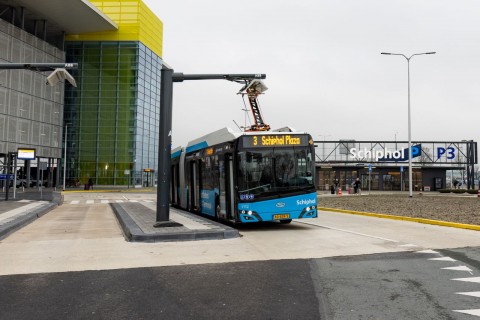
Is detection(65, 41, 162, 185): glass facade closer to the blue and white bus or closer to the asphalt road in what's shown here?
the blue and white bus

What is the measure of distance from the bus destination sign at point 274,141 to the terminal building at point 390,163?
41.0 metres

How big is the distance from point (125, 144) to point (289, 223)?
165 feet

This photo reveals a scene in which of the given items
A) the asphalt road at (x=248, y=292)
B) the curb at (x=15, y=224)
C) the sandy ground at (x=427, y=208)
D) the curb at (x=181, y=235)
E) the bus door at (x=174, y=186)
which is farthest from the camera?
the bus door at (x=174, y=186)

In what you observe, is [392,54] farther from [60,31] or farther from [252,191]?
[60,31]

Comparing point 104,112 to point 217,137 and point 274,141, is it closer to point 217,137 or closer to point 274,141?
point 217,137

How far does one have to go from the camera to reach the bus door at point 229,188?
12703 millimetres

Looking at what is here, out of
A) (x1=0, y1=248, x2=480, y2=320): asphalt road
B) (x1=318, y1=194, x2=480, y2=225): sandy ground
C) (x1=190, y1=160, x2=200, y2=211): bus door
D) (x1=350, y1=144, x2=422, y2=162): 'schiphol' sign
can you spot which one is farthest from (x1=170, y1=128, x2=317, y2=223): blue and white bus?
(x1=350, y1=144, x2=422, y2=162): 'schiphol' sign

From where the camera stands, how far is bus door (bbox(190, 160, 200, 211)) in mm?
Result: 16688

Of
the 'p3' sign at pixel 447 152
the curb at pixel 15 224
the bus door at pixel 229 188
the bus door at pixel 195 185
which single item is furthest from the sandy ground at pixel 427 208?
the 'p3' sign at pixel 447 152

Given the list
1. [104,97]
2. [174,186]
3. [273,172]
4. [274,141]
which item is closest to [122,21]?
[104,97]

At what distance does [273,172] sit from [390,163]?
51669 mm

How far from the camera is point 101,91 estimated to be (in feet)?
202

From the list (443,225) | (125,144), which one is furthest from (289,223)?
(125,144)

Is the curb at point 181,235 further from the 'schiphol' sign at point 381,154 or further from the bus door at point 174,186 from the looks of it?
the 'schiphol' sign at point 381,154
